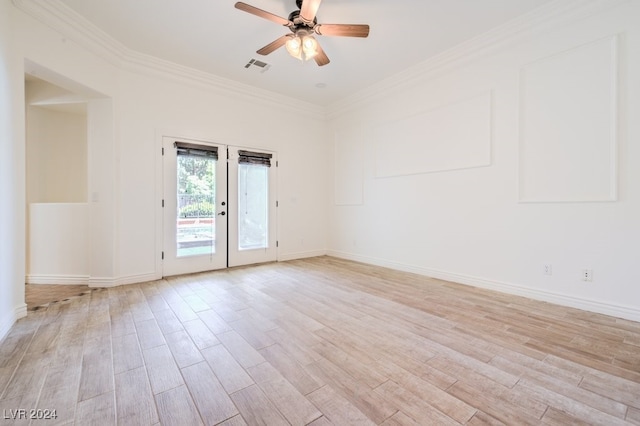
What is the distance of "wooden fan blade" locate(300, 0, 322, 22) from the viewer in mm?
2512

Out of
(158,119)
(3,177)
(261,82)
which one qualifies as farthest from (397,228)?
(3,177)

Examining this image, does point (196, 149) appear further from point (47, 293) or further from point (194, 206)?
point (47, 293)

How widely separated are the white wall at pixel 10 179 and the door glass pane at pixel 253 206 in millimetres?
2724

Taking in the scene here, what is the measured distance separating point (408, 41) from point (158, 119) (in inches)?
151

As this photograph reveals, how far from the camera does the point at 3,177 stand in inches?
94.6

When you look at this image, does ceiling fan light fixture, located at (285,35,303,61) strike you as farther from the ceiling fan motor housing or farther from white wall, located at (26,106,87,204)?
white wall, located at (26,106,87,204)

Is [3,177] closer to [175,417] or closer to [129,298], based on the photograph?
[129,298]

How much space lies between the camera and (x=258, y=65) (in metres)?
4.17

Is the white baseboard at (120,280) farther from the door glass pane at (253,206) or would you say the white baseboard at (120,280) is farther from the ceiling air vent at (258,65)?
the ceiling air vent at (258,65)

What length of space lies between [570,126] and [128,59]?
5.70 m

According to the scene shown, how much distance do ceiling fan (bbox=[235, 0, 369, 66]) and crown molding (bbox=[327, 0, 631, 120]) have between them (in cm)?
174

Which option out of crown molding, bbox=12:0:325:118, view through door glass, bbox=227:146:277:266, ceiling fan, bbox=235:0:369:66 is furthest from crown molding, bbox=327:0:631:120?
view through door glass, bbox=227:146:277:266

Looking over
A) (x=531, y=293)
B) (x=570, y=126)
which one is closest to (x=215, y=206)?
(x=531, y=293)

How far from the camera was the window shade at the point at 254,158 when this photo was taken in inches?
193
